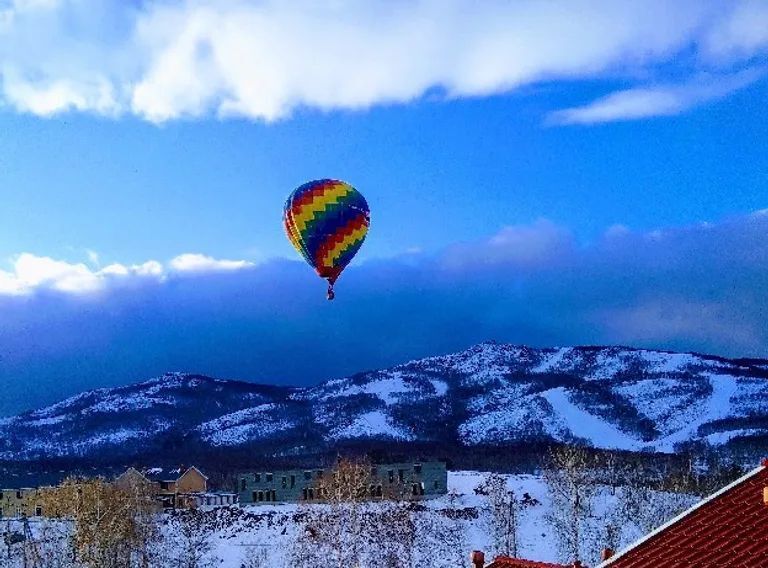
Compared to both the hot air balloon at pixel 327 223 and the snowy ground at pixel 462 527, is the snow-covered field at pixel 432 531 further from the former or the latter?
the hot air balloon at pixel 327 223

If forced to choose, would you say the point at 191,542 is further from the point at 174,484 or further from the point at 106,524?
the point at 174,484

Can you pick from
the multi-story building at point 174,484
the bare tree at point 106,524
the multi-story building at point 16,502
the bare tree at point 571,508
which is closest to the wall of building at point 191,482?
the multi-story building at point 174,484

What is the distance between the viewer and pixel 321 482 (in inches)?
3039

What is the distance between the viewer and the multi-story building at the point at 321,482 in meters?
82.7

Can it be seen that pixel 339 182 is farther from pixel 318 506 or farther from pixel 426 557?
pixel 318 506

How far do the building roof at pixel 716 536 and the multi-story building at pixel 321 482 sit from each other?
214 ft

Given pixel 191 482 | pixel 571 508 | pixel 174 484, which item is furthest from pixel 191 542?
pixel 191 482

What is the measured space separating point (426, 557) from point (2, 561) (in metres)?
27.3

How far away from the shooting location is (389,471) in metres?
85.5

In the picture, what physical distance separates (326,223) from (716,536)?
3622cm

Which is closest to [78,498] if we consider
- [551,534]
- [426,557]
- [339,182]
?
[426,557]

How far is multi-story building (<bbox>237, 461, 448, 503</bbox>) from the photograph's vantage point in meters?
82.7

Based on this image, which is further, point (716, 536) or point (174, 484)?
point (174, 484)

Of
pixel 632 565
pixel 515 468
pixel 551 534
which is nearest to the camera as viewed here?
pixel 632 565
